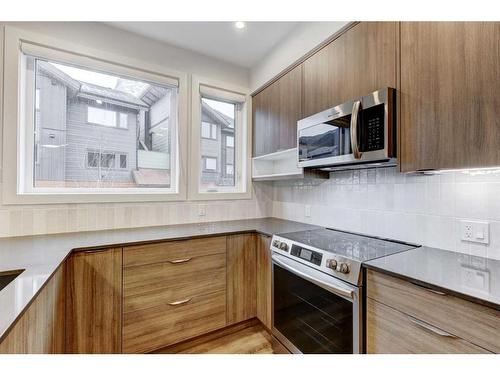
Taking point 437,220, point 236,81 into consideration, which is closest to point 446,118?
point 437,220

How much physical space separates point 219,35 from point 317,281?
2118 millimetres

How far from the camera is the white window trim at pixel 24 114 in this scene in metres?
1.63

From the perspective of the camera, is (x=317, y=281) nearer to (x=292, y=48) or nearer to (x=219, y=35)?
(x=292, y=48)

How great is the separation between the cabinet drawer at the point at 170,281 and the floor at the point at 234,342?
14.6 inches

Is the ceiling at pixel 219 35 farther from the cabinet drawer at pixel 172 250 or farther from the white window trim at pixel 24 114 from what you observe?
the cabinet drawer at pixel 172 250

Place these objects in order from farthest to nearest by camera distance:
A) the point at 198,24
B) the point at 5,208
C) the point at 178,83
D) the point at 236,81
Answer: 1. the point at 236,81
2. the point at 178,83
3. the point at 198,24
4. the point at 5,208

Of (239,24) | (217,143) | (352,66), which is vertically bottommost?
(217,143)

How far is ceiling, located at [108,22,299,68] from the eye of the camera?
1.96 meters

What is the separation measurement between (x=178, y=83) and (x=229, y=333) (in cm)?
229

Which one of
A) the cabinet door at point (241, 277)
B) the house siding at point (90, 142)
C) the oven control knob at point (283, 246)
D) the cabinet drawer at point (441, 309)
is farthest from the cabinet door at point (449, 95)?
the house siding at point (90, 142)

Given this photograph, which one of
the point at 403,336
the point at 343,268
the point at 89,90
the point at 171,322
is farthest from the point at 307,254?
the point at 89,90

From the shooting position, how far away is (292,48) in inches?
79.6

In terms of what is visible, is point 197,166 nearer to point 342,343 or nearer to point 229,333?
point 229,333
